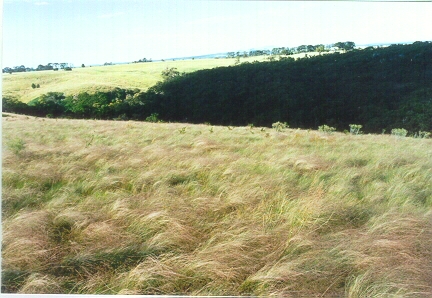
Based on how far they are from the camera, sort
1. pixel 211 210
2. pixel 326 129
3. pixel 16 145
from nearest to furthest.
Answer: pixel 211 210, pixel 16 145, pixel 326 129

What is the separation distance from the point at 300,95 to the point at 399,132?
2.75 feet

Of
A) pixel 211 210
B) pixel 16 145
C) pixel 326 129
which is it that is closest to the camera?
pixel 211 210

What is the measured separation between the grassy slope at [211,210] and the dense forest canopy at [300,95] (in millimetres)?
113

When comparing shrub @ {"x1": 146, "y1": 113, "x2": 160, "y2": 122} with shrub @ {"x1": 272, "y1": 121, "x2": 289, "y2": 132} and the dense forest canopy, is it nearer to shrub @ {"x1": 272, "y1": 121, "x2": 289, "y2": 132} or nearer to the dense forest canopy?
the dense forest canopy

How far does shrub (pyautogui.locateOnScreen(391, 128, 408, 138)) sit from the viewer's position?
329cm

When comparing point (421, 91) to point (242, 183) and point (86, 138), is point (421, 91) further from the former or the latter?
point (86, 138)

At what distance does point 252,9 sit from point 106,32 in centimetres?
113

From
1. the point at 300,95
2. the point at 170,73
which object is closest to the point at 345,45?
the point at 300,95

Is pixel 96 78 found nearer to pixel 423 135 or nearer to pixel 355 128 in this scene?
pixel 355 128

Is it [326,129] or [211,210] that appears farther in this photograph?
[326,129]

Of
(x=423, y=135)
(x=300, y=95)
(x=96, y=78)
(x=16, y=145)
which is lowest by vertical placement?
(x=423, y=135)

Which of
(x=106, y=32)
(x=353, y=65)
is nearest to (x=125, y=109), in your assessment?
(x=106, y=32)

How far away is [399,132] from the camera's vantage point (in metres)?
3.29

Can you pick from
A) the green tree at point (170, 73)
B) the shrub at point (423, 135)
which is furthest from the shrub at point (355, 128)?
the green tree at point (170, 73)
